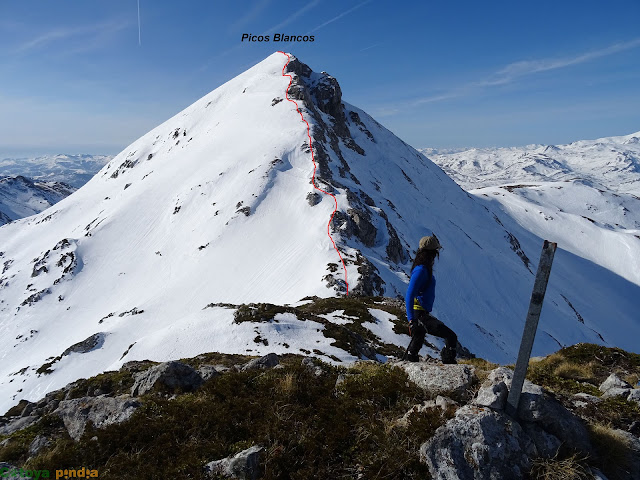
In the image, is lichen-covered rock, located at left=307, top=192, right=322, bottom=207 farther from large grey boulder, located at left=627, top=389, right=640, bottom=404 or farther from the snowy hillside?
large grey boulder, located at left=627, top=389, right=640, bottom=404

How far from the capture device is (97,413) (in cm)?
821

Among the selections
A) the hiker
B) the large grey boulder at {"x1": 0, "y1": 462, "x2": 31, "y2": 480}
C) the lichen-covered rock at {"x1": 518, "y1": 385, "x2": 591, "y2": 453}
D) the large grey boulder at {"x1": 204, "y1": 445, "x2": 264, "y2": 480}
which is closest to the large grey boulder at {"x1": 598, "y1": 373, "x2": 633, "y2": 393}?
the lichen-covered rock at {"x1": 518, "y1": 385, "x2": 591, "y2": 453}

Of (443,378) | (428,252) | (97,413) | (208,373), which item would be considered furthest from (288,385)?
(428,252)

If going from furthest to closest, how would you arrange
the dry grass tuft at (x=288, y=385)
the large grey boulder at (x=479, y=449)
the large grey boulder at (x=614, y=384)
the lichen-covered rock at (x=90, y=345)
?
the lichen-covered rock at (x=90, y=345) → the large grey boulder at (x=614, y=384) → the dry grass tuft at (x=288, y=385) → the large grey boulder at (x=479, y=449)

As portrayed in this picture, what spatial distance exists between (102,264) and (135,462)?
246 ft

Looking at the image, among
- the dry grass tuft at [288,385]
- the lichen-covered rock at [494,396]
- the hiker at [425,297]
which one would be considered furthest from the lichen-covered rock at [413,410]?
the dry grass tuft at [288,385]

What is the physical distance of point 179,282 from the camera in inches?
2140

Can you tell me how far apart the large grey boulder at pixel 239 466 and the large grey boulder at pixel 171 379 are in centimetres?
349

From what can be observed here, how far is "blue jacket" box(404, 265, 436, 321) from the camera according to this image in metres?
9.12

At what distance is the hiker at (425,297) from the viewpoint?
9.14 m

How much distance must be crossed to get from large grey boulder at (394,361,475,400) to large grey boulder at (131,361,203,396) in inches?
235

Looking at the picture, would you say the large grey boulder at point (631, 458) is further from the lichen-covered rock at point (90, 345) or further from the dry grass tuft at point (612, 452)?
the lichen-covered rock at point (90, 345)

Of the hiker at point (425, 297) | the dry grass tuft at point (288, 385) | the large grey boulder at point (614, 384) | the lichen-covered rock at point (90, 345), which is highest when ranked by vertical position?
the hiker at point (425, 297)

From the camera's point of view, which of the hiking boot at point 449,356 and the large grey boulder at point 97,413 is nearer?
the large grey boulder at point 97,413
